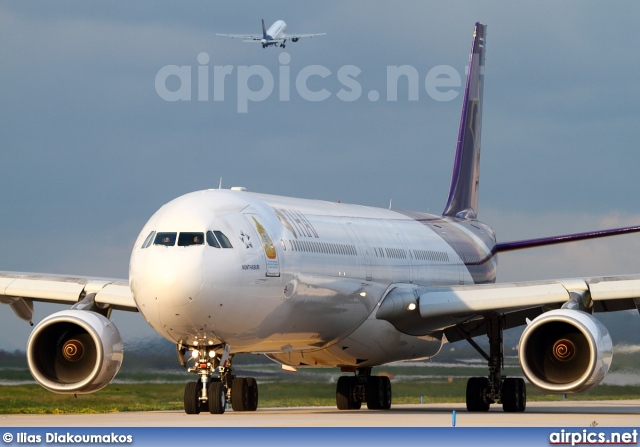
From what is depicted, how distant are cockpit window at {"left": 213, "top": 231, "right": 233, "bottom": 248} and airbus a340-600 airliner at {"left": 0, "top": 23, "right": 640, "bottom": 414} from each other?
29 millimetres

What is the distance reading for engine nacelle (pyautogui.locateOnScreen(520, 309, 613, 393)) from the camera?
22438 millimetres

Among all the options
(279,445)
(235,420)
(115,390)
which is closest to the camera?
(279,445)

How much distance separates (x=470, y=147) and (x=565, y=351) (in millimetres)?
15270

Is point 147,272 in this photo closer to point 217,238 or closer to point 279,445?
point 217,238

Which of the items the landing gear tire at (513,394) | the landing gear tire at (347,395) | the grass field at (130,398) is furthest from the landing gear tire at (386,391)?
the grass field at (130,398)

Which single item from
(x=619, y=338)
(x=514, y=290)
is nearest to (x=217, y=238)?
(x=514, y=290)

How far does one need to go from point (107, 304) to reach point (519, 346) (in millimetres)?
7295

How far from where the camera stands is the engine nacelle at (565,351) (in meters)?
22.4

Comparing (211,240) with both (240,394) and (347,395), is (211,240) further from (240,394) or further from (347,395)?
(347,395)

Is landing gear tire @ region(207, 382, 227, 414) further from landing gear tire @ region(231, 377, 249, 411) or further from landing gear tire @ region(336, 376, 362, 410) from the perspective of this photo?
landing gear tire @ region(336, 376, 362, 410)

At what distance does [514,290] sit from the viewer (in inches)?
1005

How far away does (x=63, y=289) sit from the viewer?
25.4 metres

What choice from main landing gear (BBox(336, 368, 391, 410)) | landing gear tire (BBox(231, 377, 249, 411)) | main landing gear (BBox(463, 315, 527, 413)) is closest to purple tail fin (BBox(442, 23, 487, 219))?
main landing gear (BBox(336, 368, 391, 410))

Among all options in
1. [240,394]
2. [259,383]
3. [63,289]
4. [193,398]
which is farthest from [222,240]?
[259,383]
